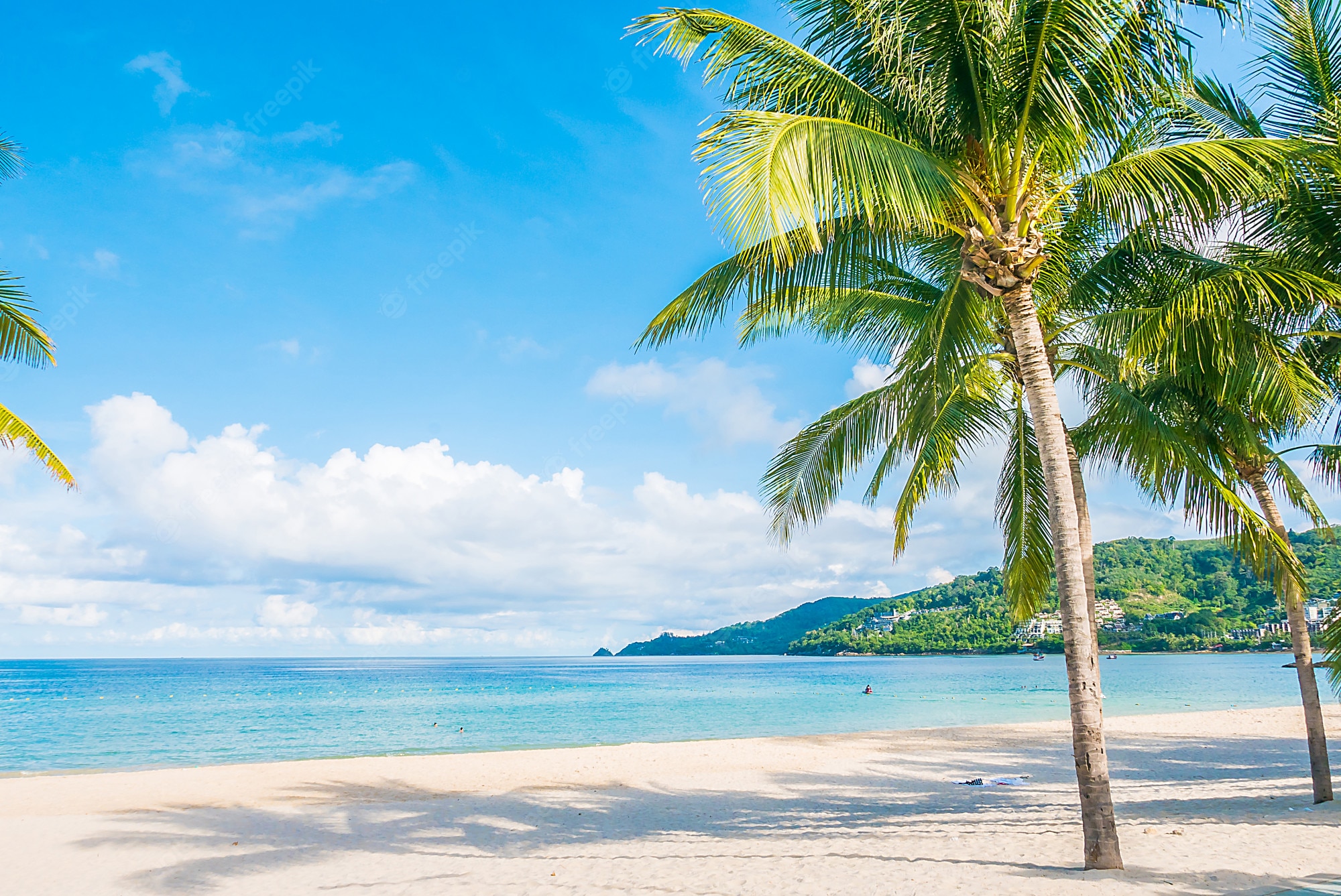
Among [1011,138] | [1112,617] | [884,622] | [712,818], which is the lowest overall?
[884,622]

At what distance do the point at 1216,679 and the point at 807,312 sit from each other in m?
61.6

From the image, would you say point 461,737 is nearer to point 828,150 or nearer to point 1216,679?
point 828,150

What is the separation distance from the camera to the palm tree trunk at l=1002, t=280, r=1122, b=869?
5.54m

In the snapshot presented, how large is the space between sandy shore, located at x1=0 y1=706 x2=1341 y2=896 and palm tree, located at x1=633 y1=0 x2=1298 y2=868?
1472 mm

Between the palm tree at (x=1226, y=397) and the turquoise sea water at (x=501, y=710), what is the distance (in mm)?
19200

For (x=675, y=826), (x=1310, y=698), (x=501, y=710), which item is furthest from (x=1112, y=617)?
(x=675, y=826)

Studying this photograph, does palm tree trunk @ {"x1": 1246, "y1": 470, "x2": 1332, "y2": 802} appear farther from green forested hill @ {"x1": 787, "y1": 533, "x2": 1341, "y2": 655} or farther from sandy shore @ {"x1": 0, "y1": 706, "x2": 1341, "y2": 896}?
green forested hill @ {"x1": 787, "y1": 533, "x2": 1341, "y2": 655}

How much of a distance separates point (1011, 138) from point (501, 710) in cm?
3898

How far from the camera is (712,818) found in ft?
32.1

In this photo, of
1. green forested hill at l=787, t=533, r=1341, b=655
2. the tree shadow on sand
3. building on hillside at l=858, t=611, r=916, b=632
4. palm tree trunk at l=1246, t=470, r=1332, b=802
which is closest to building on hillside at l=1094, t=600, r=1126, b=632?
green forested hill at l=787, t=533, r=1341, b=655

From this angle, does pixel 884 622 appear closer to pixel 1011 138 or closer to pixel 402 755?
pixel 402 755

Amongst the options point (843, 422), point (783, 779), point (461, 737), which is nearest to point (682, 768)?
point (783, 779)

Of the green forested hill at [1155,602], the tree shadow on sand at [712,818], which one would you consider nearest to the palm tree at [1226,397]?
the tree shadow on sand at [712,818]

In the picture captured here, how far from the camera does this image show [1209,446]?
29.3 ft
